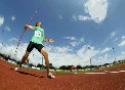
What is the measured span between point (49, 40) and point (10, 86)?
17.4ft

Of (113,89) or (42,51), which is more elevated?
(42,51)

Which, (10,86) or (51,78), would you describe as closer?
(10,86)

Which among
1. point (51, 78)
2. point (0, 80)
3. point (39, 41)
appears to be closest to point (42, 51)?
point (39, 41)

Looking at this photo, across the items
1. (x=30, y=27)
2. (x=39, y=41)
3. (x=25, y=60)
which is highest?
(x=30, y=27)

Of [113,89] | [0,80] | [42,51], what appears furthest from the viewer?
[42,51]

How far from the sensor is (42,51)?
1160 centimetres

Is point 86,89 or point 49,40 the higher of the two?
point 49,40

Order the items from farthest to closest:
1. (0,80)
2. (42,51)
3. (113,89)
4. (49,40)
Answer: (49,40)
(42,51)
(0,80)
(113,89)

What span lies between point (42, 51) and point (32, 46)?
523 millimetres

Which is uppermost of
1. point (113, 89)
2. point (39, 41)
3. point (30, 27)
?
point (30, 27)

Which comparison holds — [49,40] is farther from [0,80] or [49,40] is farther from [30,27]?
[0,80]

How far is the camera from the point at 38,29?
1191cm

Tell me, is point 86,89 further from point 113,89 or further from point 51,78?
point 51,78

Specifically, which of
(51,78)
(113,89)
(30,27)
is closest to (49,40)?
(30,27)
